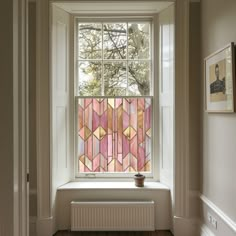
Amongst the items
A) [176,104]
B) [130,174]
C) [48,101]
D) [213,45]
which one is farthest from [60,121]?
[213,45]

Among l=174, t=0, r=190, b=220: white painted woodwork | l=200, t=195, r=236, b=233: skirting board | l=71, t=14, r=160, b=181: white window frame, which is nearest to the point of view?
l=200, t=195, r=236, b=233: skirting board

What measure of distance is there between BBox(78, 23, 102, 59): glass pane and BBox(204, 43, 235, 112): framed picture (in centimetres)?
140

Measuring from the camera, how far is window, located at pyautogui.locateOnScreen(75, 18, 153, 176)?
3.54 metres

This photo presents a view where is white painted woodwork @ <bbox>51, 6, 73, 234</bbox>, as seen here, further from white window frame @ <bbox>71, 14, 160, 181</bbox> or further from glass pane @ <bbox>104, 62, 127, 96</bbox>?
glass pane @ <bbox>104, 62, 127, 96</bbox>

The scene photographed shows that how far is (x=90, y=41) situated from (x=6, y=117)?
2335 millimetres

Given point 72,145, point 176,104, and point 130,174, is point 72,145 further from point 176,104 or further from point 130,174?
point 176,104

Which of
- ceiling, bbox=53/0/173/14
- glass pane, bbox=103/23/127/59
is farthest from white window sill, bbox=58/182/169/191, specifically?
ceiling, bbox=53/0/173/14

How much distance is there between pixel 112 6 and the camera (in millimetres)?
3242

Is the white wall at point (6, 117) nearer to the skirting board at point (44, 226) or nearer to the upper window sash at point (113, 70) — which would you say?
the skirting board at point (44, 226)

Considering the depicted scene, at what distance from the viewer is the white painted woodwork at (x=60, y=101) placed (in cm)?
316

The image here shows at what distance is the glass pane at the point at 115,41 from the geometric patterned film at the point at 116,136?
55 cm

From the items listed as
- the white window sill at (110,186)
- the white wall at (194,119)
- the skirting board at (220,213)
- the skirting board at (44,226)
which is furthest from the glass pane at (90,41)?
the skirting board at (220,213)

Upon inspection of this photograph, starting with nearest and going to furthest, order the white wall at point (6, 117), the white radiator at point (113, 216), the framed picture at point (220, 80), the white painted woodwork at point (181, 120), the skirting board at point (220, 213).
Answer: the white wall at point (6, 117) → the framed picture at point (220, 80) → the skirting board at point (220, 213) → the white painted woodwork at point (181, 120) → the white radiator at point (113, 216)

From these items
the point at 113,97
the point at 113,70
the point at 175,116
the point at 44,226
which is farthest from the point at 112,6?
the point at 44,226
